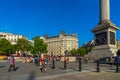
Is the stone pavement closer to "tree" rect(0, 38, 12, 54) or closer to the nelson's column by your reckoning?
the nelson's column

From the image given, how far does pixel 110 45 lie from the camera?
37375 millimetres

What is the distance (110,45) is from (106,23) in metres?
4.87

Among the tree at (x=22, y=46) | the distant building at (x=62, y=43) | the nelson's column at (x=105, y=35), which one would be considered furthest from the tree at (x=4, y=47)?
the distant building at (x=62, y=43)

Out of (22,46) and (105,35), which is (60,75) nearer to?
(105,35)

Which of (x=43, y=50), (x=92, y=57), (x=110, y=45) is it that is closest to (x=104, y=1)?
(x=110, y=45)

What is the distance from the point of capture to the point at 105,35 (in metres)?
38.4

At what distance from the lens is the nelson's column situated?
37.5 m

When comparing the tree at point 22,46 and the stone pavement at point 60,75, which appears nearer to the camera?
the stone pavement at point 60,75

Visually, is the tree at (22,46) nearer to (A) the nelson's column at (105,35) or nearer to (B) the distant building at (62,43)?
(B) the distant building at (62,43)

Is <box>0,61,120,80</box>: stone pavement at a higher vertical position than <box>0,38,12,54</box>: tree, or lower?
lower

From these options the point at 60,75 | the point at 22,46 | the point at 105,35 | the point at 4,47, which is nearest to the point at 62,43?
the point at 22,46

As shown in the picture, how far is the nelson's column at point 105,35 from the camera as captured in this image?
37.5 meters

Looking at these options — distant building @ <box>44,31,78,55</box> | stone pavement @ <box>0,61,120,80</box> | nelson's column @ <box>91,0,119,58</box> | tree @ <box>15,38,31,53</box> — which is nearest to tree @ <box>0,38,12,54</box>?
tree @ <box>15,38,31,53</box>

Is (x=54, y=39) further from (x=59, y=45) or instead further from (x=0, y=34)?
(x=0, y=34)
